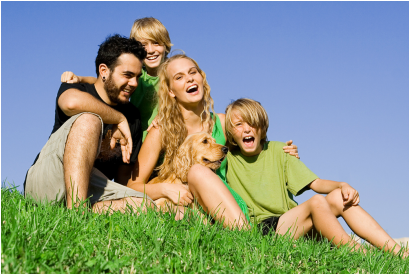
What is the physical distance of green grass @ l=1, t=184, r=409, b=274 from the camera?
100 inches

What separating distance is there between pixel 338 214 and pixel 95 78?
3.86 meters

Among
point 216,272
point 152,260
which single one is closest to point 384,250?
point 216,272

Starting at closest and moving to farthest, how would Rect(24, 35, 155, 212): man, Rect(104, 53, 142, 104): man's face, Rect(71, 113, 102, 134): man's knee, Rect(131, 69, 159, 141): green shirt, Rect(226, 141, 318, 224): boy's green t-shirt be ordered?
Rect(24, 35, 155, 212): man, Rect(71, 113, 102, 134): man's knee, Rect(226, 141, 318, 224): boy's green t-shirt, Rect(104, 53, 142, 104): man's face, Rect(131, 69, 159, 141): green shirt

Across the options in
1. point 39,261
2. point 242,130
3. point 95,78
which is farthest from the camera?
point 95,78

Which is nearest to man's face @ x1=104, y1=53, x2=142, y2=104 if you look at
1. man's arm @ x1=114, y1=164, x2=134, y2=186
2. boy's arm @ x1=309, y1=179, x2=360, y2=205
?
man's arm @ x1=114, y1=164, x2=134, y2=186

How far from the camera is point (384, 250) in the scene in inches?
155

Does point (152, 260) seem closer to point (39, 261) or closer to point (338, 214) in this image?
point (39, 261)

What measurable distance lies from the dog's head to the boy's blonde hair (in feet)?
7.15

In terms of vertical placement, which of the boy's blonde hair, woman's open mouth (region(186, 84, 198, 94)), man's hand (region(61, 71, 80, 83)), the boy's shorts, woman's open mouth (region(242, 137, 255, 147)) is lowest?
the boy's shorts

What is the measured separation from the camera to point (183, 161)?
5105 mm

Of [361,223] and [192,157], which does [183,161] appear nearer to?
[192,157]

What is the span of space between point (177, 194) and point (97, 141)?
3.61 ft

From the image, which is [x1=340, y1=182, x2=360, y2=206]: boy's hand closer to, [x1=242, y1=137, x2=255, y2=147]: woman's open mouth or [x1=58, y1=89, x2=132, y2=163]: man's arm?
[x1=242, y1=137, x2=255, y2=147]: woman's open mouth

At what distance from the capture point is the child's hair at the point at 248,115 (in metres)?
5.33
